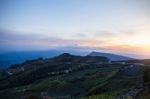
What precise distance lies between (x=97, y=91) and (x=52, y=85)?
1175 inches

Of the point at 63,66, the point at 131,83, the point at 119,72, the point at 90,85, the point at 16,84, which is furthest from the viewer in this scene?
the point at 63,66

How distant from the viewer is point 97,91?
240 feet

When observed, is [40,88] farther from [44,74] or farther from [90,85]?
[44,74]

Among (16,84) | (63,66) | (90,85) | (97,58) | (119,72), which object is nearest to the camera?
(90,85)

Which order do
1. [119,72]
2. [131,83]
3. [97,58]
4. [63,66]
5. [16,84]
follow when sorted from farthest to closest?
[97,58] < [63,66] < [16,84] < [119,72] < [131,83]

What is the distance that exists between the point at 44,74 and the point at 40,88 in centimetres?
4342

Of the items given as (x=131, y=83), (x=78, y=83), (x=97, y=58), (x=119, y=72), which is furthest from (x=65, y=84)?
(x=97, y=58)

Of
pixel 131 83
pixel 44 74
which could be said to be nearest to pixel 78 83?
pixel 131 83

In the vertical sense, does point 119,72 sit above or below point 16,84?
above

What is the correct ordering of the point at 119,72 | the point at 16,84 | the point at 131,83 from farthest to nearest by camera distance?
the point at 16,84 < the point at 119,72 < the point at 131,83

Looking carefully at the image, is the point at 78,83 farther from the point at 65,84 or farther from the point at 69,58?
the point at 69,58

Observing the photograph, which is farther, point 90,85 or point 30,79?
point 30,79

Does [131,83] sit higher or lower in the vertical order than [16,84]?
higher

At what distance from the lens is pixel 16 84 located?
138000 mm
